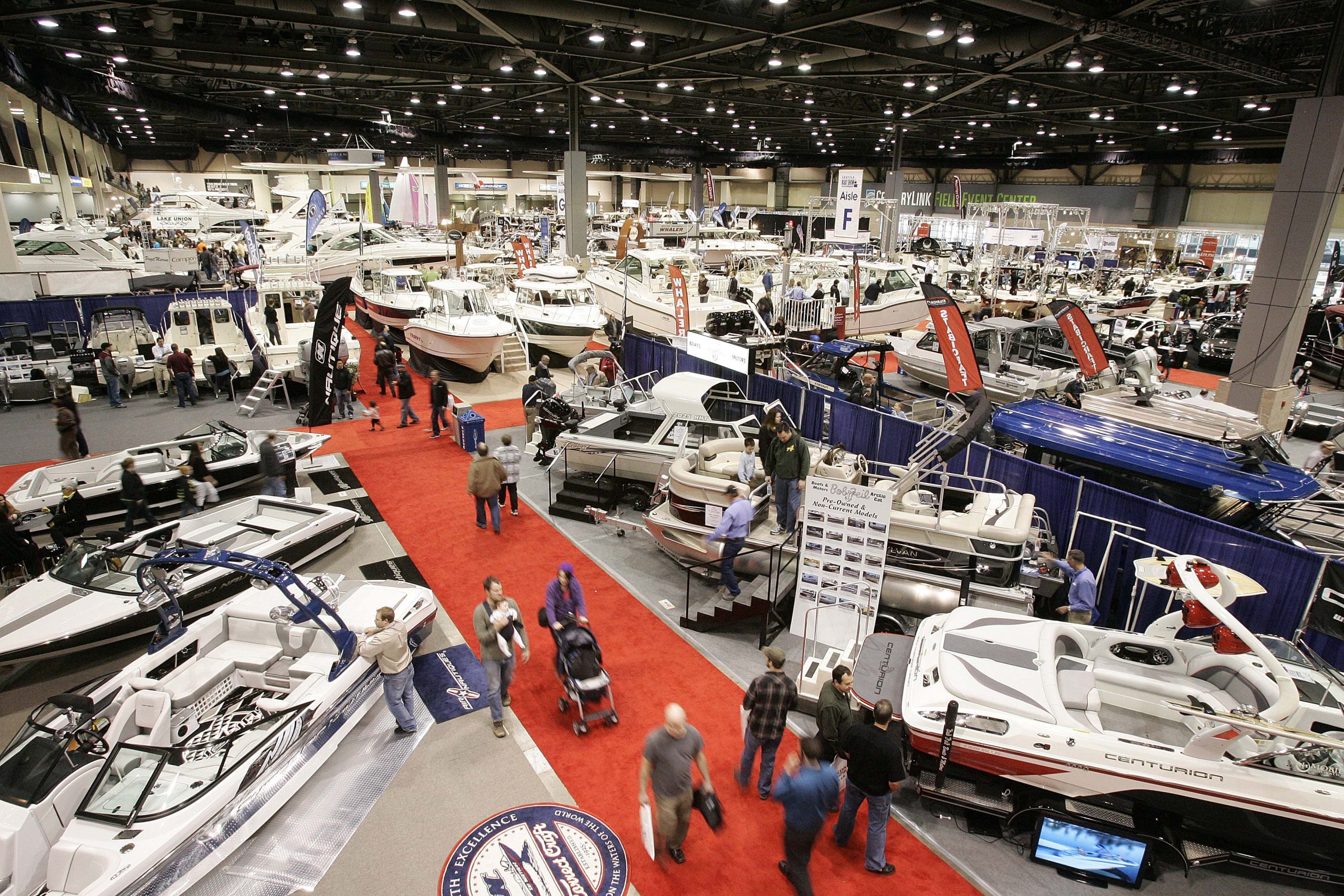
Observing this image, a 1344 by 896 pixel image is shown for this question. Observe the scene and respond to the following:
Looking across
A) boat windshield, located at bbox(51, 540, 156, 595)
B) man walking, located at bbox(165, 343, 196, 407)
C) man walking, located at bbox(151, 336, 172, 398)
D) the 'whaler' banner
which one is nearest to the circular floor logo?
boat windshield, located at bbox(51, 540, 156, 595)

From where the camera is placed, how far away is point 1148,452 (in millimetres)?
9086

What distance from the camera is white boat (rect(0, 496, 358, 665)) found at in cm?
634

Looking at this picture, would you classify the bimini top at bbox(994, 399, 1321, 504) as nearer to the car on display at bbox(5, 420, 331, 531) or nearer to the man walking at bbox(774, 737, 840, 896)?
the man walking at bbox(774, 737, 840, 896)

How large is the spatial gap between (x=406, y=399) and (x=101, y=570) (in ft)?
23.2

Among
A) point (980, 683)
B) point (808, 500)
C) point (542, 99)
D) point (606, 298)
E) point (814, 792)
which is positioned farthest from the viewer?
point (542, 99)

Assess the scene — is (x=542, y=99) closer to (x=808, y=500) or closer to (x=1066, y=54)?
(x=1066, y=54)

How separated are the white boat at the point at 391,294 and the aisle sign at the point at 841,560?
45.5 feet

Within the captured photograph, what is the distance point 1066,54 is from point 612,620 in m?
17.0

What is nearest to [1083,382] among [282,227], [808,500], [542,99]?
[808,500]

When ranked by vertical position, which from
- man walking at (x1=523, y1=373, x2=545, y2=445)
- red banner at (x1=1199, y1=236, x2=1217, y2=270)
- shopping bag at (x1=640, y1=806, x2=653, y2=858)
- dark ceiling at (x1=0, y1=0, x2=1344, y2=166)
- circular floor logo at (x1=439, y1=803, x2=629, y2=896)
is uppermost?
dark ceiling at (x1=0, y1=0, x2=1344, y2=166)

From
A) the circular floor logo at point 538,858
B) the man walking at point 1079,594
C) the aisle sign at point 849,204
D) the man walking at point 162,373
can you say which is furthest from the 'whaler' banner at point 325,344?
the aisle sign at point 849,204

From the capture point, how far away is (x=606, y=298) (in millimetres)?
20297

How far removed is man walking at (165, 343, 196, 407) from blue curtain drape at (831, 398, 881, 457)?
12.7 metres

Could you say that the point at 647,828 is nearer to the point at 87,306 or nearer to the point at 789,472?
the point at 789,472
